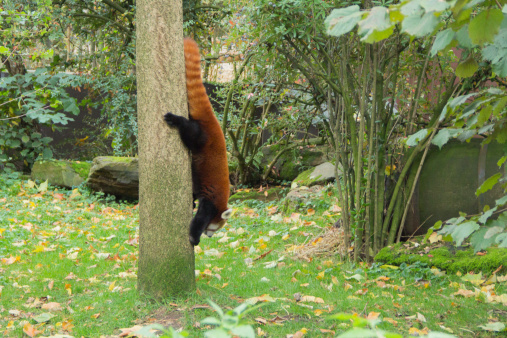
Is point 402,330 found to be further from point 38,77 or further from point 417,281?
point 38,77

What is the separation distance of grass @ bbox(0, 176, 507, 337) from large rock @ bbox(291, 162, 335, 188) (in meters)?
1.54

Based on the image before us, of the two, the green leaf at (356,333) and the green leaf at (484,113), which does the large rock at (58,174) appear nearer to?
the green leaf at (484,113)

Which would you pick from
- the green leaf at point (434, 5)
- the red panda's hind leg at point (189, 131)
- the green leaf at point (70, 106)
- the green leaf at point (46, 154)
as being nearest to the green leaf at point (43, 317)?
the red panda's hind leg at point (189, 131)

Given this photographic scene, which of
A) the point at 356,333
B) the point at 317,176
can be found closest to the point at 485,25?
the point at 356,333

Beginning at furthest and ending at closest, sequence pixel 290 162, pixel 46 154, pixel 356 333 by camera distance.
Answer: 1. pixel 290 162
2. pixel 46 154
3. pixel 356 333

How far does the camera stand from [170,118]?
12.0 ft

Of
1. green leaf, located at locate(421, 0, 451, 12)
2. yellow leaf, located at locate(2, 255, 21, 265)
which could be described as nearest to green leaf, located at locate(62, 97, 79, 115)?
yellow leaf, located at locate(2, 255, 21, 265)

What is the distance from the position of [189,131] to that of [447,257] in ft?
10.1

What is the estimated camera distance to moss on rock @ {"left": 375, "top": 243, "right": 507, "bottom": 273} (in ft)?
14.9

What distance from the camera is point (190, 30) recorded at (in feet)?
35.2

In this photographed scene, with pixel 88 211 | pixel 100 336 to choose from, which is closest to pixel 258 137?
pixel 88 211

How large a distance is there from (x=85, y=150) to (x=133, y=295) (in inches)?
365

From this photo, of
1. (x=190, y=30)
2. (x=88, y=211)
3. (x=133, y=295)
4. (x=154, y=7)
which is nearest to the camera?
(x=154, y=7)

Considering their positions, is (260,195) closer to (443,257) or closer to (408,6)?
(443,257)
